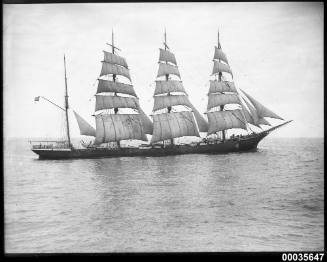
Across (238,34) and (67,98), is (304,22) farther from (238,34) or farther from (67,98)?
(67,98)

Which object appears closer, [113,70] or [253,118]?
[113,70]

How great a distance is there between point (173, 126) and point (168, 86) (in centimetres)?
57

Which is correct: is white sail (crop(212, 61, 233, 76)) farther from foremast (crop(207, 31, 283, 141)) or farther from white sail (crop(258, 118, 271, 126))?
white sail (crop(258, 118, 271, 126))

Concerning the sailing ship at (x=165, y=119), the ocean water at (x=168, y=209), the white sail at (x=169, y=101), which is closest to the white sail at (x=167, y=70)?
the sailing ship at (x=165, y=119)

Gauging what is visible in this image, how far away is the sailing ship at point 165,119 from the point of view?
2.98 meters

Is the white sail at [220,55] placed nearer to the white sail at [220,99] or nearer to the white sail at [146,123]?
the white sail at [220,99]

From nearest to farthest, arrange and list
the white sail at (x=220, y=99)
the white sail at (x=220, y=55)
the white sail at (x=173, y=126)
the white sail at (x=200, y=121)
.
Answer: the white sail at (x=220, y=55) < the white sail at (x=220, y=99) < the white sail at (x=200, y=121) < the white sail at (x=173, y=126)

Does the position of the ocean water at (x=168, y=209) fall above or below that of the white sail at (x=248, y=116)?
below

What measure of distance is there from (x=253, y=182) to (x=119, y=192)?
1073 mm

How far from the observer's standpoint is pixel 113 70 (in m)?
2.84

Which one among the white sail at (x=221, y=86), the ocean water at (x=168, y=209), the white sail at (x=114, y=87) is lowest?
the ocean water at (x=168, y=209)

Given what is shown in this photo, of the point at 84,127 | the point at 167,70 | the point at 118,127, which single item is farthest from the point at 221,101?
the point at 84,127

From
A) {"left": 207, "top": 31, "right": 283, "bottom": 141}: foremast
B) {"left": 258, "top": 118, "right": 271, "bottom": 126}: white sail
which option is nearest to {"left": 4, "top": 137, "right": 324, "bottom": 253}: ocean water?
{"left": 258, "top": 118, "right": 271, "bottom": 126}: white sail

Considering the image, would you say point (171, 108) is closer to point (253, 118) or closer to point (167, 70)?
point (167, 70)
